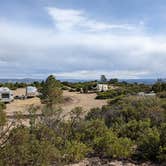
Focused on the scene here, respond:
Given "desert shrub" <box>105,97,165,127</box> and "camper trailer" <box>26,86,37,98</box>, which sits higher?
"desert shrub" <box>105,97,165,127</box>

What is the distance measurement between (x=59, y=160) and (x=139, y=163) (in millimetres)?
3044

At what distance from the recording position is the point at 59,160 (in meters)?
11.4

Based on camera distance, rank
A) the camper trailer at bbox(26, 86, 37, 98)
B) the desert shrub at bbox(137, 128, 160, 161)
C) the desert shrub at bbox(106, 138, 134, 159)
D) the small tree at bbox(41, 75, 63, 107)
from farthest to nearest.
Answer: the camper trailer at bbox(26, 86, 37, 98), the small tree at bbox(41, 75, 63, 107), the desert shrub at bbox(137, 128, 160, 161), the desert shrub at bbox(106, 138, 134, 159)

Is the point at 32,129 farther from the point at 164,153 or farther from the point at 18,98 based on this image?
the point at 18,98

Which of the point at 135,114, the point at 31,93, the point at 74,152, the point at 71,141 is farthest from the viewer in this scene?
the point at 31,93

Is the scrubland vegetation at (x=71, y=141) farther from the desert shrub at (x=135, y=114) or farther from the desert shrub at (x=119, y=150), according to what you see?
the desert shrub at (x=135, y=114)

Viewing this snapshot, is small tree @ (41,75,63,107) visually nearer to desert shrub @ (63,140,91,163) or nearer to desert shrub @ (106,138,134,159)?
desert shrub @ (106,138,134,159)

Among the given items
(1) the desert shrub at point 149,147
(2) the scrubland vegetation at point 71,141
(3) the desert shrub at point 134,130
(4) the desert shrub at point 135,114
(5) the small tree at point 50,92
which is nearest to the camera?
(2) the scrubland vegetation at point 71,141

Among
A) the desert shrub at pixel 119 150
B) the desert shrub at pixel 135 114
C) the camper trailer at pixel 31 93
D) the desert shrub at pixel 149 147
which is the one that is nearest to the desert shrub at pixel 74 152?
the desert shrub at pixel 119 150

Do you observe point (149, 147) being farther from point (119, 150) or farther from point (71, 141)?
point (71, 141)

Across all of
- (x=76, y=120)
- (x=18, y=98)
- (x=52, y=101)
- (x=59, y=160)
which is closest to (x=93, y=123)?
(x=76, y=120)

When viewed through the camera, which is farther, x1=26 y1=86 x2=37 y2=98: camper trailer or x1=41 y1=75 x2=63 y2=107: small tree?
x1=26 y1=86 x2=37 y2=98: camper trailer

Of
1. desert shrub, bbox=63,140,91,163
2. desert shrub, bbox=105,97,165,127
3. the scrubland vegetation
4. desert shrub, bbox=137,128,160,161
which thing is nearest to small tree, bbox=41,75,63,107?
desert shrub, bbox=105,97,165,127

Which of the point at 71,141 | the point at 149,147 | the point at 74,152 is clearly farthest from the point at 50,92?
the point at 74,152
